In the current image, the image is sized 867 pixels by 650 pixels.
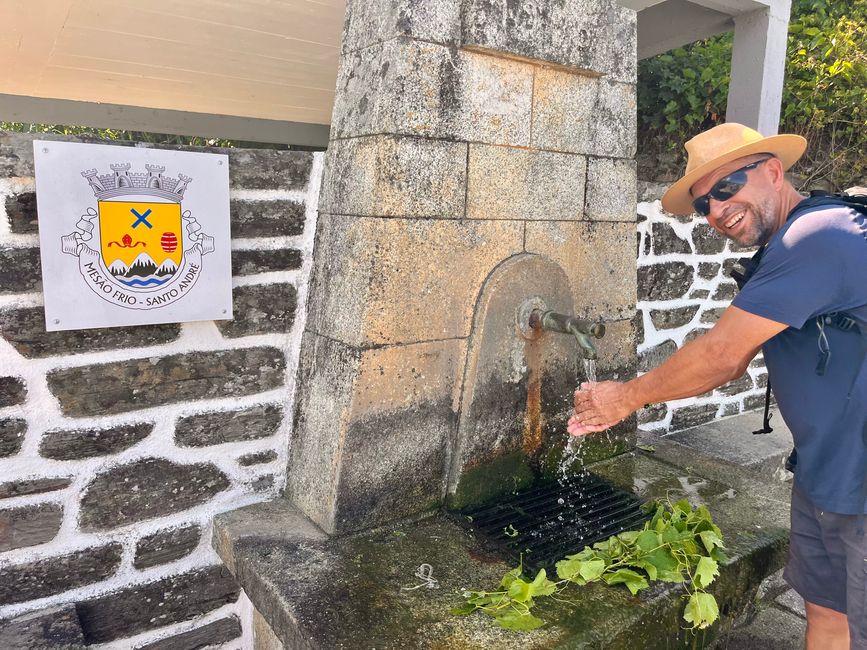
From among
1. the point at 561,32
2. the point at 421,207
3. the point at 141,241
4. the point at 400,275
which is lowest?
the point at 400,275

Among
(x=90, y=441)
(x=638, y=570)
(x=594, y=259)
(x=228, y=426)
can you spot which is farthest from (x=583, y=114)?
(x=90, y=441)

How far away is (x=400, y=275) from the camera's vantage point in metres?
2.31

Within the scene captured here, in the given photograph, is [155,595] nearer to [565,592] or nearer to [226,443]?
[226,443]

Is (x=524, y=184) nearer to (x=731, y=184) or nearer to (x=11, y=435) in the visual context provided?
(x=731, y=184)

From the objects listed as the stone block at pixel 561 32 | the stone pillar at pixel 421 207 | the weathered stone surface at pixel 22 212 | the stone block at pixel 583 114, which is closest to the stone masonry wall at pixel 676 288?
the stone block at pixel 583 114

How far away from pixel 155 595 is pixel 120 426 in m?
0.68

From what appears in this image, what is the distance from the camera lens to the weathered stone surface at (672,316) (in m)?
3.85

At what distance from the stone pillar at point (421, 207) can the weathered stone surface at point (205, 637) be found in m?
0.60

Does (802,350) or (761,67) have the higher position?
(761,67)

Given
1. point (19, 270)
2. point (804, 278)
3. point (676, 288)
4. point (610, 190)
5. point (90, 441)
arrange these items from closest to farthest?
point (804, 278)
point (19, 270)
point (90, 441)
point (610, 190)
point (676, 288)

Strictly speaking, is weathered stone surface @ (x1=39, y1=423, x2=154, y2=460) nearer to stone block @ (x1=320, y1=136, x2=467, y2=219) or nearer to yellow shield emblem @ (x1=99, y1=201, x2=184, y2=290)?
yellow shield emblem @ (x1=99, y1=201, x2=184, y2=290)

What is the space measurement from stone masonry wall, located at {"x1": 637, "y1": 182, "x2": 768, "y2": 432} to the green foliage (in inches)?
61.5

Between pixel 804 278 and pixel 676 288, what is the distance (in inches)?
81.3

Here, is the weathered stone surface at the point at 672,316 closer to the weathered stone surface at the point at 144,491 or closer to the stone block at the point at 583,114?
the stone block at the point at 583,114
